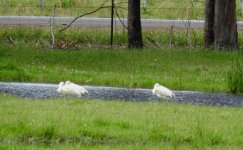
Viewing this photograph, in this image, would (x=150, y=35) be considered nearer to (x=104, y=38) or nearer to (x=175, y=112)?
(x=104, y=38)

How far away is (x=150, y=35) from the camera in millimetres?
28469

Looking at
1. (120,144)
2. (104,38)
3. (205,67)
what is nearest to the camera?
(120,144)

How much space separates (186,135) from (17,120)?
2508 mm

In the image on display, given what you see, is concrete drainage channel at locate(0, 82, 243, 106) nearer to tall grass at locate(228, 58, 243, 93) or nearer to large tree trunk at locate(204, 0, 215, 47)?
tall grass at locate(228, 58, 243, 93)

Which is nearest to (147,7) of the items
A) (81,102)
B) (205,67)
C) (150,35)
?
(150,35)

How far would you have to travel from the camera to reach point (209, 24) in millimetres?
25234

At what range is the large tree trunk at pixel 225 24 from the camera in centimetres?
2304

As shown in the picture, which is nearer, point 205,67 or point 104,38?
point 205,67

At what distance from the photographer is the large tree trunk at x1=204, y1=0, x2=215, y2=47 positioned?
987 inches

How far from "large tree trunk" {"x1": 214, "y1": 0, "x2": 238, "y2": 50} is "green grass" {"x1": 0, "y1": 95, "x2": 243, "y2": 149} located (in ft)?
37.8

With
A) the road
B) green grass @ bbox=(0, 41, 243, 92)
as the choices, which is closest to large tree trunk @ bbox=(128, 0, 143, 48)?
green grass @ bbox=(0, 41, 243, 92)

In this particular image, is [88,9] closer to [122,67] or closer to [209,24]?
[209,24]

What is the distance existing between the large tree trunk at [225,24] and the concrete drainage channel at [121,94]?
7.06 meters

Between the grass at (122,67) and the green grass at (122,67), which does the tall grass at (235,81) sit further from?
the green grass at (122,67)
